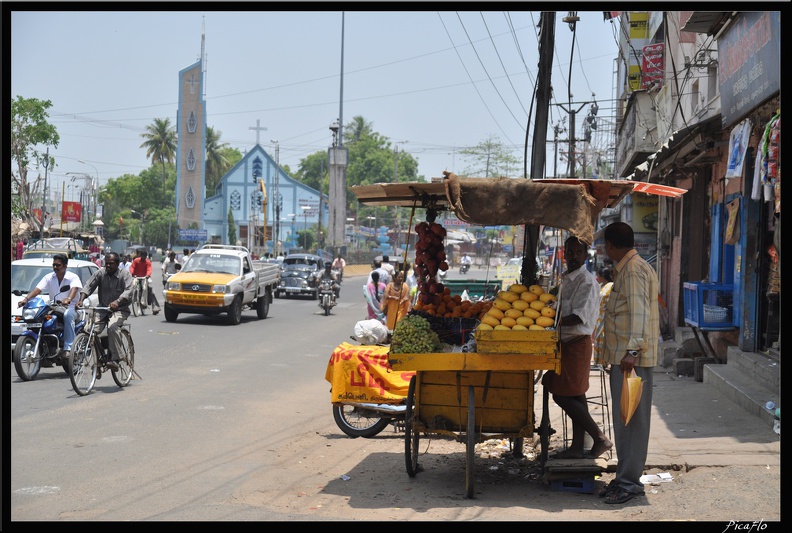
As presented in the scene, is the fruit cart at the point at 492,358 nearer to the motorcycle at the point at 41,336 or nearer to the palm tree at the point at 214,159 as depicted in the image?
the motorcycle at the point at 41,336

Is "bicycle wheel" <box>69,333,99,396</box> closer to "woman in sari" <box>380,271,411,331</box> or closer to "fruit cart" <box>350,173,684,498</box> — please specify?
"woman in sari" <box>380,271,411,331</box>

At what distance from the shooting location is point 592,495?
6.45 m

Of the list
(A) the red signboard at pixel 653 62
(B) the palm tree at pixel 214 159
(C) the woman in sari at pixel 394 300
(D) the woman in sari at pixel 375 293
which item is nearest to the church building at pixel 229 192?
(B) the palm tree at pixel 214 159

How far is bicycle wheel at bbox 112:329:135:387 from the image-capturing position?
37.2 feet

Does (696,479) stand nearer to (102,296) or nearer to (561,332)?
(561,332)

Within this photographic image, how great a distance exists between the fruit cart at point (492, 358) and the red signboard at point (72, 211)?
5304 cm

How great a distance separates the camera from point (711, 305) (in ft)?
38.9

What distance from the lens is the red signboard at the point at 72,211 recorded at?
183 feet

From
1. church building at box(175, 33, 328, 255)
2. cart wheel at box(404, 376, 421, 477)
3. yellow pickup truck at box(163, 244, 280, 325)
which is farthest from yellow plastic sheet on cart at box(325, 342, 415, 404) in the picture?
church building at box(175, 33, 328, 255)

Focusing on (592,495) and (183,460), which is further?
(183,460)

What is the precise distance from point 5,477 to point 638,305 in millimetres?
4911

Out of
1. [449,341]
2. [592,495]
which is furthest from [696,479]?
[449,341]
